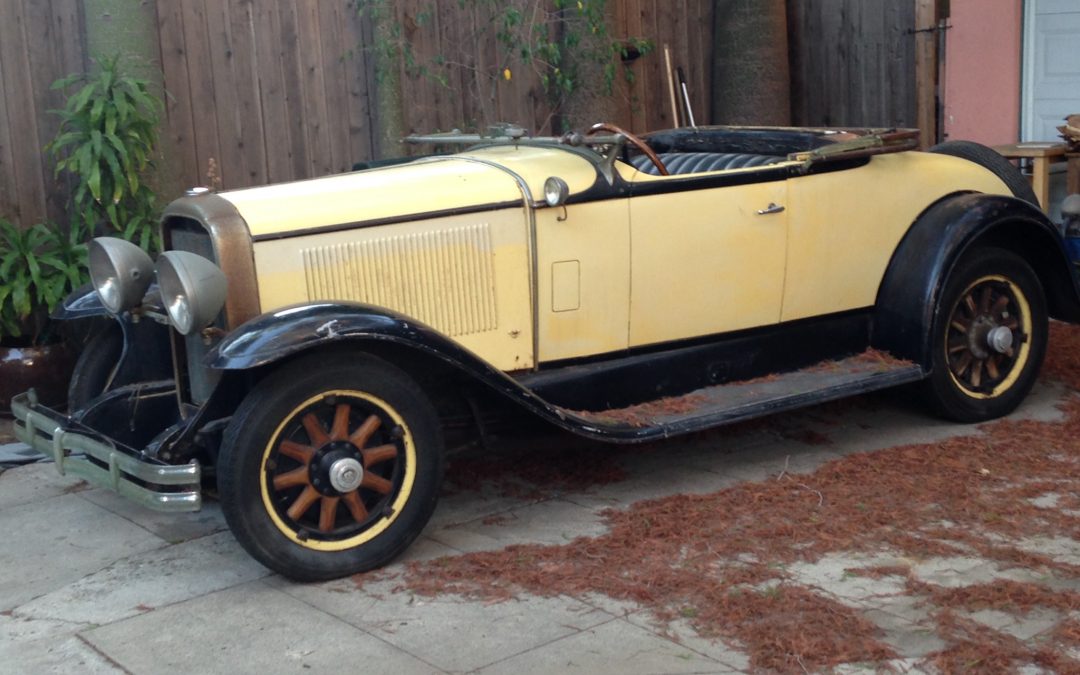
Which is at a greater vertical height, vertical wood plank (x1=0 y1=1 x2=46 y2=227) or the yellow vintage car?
vertical wood plank (x1=0 y1=1 x2=46 y2=227)

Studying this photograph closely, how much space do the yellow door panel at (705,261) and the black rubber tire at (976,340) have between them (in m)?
0.81

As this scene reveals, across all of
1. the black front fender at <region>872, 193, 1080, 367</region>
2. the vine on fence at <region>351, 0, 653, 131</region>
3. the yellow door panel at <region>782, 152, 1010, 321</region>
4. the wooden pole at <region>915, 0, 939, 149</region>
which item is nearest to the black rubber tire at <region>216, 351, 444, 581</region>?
the yellow door panel at <region>782, 152, 1010, 321</region>

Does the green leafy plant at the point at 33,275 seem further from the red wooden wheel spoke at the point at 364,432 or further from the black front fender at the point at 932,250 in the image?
the black front fender at the point at 932,250

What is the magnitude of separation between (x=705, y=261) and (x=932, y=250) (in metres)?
1.10

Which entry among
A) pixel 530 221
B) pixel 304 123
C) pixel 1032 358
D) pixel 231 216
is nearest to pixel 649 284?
pixel 530 221

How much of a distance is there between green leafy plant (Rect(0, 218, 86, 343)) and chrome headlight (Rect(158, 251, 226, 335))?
2342 millimetres

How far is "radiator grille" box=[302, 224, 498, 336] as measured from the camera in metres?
4.57

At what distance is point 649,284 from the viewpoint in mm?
5105

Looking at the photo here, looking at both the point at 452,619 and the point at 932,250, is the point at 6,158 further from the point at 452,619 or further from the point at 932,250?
the point at 932,250

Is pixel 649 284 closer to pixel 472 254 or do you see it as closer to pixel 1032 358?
pixel 472 254

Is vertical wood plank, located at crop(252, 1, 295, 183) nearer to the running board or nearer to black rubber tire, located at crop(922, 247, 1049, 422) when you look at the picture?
the running board

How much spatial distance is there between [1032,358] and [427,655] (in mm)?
3549

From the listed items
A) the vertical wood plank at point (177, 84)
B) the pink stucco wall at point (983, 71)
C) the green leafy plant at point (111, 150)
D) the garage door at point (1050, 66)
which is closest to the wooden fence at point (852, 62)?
the pink stucco wall at point (983, 71)

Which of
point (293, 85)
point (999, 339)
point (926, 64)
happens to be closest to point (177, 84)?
point (293, 85)
